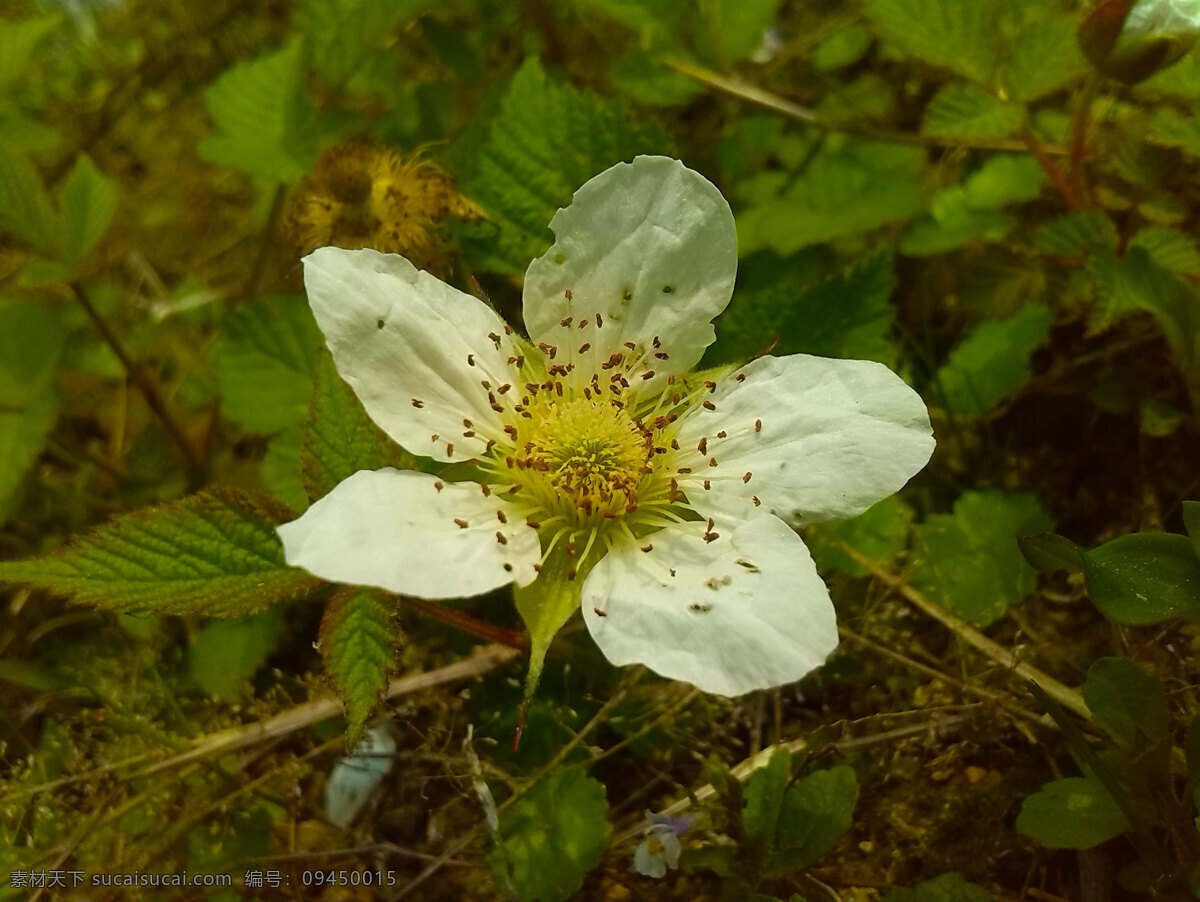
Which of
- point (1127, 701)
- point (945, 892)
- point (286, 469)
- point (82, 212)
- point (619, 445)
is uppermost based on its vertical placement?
point (82, 212)

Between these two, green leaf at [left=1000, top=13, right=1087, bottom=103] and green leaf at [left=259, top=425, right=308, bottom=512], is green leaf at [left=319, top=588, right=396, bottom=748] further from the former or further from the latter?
green leaf at [left=1000, top=13, right=1087, bottom=103]

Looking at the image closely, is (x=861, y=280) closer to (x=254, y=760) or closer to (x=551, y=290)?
(x=551, y=290)

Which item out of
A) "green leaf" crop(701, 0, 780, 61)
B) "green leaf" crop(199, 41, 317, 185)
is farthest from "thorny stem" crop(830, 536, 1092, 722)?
"green leaf" crop(199, 41, 317, 185)

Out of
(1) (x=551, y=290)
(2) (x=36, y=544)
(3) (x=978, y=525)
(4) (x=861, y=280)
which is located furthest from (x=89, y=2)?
(3) (x=978, y=525)

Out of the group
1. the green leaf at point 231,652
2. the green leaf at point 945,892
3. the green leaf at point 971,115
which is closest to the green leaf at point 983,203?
the green leaf at point 971,115

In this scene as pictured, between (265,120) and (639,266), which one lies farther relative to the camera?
(265,120)

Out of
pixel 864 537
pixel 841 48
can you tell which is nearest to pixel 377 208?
pixel 864 537

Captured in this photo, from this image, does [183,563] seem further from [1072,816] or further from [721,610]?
[1072,816]
